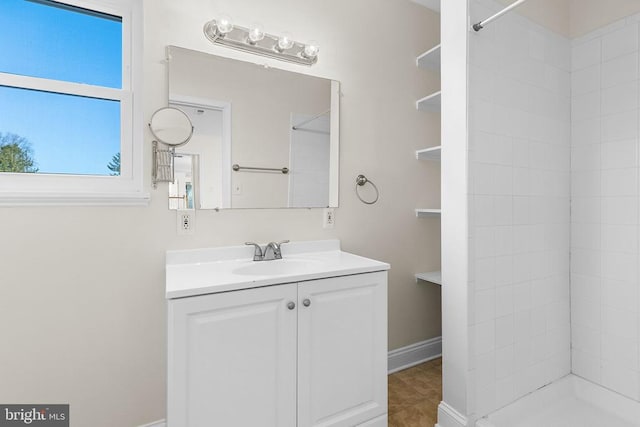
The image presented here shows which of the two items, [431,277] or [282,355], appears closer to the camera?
[282,355]

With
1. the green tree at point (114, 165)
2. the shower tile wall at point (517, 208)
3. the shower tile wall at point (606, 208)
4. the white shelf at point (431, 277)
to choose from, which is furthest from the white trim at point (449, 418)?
the green tree at point (114, 165)

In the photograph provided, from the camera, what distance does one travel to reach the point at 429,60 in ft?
7.73

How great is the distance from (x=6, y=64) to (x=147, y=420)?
171 centimetres

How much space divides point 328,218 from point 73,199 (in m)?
1.29

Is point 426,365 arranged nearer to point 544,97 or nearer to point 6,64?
point 544,97

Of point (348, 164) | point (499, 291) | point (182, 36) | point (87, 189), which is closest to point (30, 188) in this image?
point (87, 189)

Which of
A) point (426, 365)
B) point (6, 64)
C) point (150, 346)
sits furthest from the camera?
point (426, 365)

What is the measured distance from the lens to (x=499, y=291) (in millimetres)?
1684

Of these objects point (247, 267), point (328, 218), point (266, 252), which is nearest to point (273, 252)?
point (266, 252)

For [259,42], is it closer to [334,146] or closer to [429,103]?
[334,146]

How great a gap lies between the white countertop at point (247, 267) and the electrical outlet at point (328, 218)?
106mm

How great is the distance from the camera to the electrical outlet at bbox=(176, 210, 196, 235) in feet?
5.36

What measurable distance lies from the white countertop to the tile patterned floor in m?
0.89

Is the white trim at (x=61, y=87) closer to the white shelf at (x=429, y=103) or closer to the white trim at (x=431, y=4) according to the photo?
the white shelf at (x=429, y=103)
